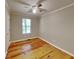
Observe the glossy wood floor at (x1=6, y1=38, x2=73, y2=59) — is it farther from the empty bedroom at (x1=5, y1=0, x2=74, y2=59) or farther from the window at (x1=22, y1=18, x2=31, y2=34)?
the window at (x1=22, y1=18, x2=31, y2=34)

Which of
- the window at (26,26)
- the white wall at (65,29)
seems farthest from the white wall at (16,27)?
the white wall at (65,29)

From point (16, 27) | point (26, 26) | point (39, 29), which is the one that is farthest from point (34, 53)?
point (39, 29)

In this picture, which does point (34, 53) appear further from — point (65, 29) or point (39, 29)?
point (39, 29)

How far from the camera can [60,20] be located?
381 cm

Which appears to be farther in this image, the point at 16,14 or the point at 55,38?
the point at 16,14

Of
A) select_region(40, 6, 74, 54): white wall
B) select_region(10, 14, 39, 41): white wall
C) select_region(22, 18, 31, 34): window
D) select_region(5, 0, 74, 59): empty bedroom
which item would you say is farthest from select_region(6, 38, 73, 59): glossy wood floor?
select_region(22, 18, 31, 34): window

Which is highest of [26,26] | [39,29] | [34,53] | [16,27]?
[26,26]

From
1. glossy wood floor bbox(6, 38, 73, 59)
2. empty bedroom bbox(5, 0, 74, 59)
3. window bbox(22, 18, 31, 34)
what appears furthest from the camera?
window bbox(22, 18, 31, 34)

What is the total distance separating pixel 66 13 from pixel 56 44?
195 cm

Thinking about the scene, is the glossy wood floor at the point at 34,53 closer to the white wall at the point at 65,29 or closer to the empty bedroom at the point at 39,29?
the empty bedroom at the point at 39,29

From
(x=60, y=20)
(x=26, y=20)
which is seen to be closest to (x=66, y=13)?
(x=60, y=20)
